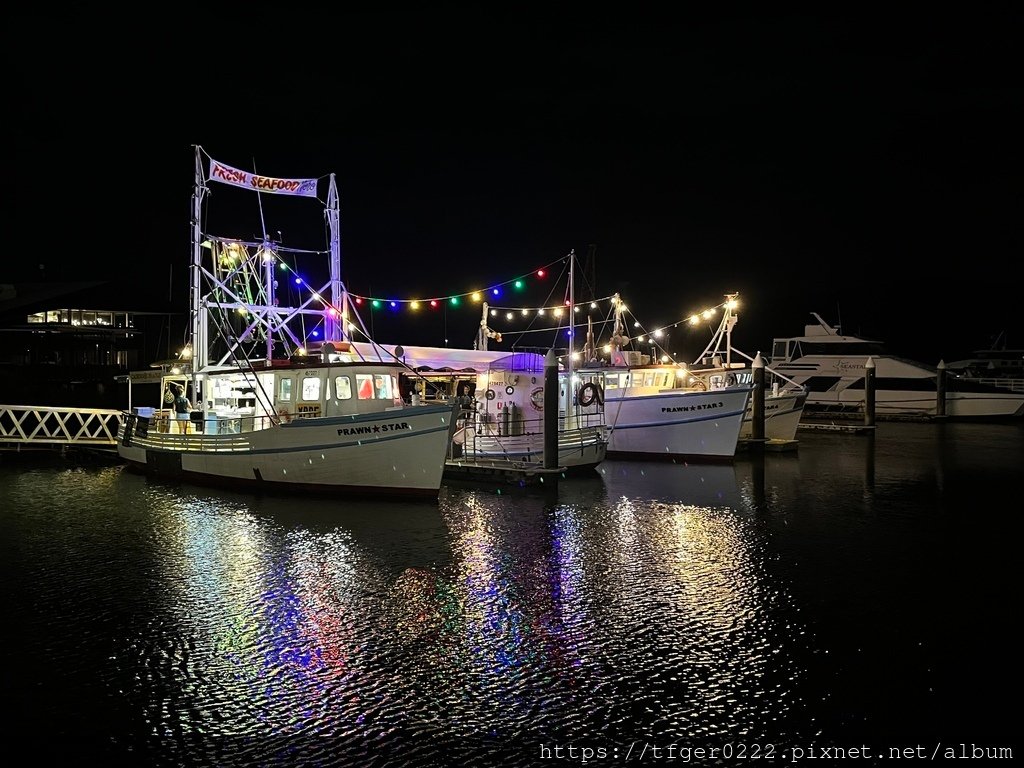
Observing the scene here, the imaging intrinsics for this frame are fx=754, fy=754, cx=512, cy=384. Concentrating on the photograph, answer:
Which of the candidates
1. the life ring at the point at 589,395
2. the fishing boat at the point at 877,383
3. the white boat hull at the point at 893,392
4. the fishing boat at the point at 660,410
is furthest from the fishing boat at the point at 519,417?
the fishing boat at the point at 877,383

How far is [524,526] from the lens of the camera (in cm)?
1642

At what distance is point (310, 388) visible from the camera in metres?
20.1

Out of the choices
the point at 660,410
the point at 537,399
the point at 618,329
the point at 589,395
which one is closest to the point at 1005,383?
the point at 618,329

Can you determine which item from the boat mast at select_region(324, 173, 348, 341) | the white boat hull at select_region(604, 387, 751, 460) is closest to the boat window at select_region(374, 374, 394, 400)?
the boat mast at select_region(324, 173, 348, 341)

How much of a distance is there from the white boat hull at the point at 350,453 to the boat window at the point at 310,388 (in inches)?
44.5

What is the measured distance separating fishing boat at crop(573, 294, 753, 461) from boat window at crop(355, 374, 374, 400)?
346 inches

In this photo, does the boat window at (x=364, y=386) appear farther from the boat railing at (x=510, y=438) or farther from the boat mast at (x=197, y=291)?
the boat mast at (x=197, y=291)

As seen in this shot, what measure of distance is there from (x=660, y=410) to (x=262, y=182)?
625 inches

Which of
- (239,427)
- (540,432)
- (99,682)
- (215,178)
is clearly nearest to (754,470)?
(540,432)

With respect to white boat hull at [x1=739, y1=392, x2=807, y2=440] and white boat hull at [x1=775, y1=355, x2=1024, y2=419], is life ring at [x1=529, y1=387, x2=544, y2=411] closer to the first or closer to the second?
white boat hull at [x1=739, y1=392, x2=807, y2=440]

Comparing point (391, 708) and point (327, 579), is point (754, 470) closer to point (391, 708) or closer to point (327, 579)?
point (327, 579)

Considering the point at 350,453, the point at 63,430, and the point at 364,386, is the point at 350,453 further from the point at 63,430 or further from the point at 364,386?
the point at 63,430

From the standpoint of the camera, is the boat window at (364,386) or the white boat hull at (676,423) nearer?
the boat window at (364,386)

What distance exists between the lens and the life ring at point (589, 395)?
2656 centimetres
